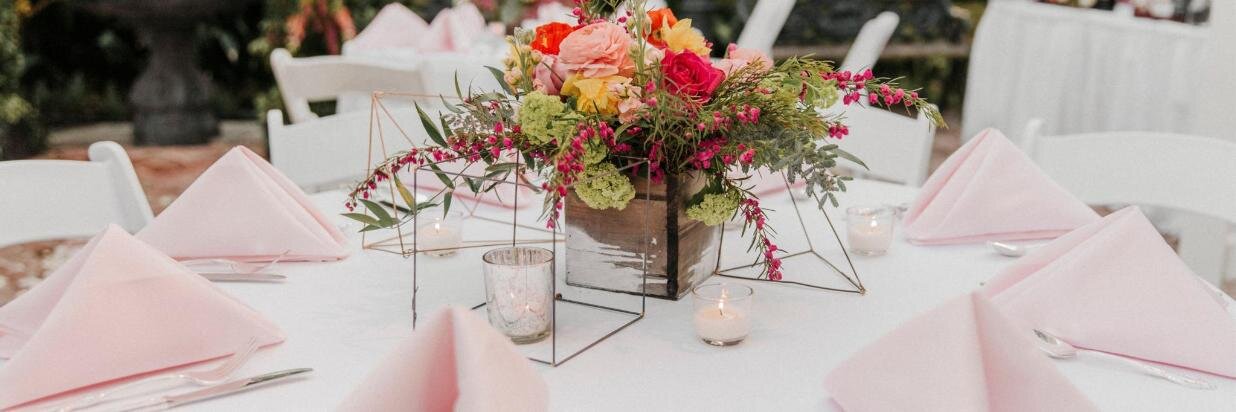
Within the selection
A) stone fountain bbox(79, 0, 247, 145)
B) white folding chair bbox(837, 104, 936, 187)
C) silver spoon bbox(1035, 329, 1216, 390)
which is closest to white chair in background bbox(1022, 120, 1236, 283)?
white folding chair bbox(837, 104, 936, 187)

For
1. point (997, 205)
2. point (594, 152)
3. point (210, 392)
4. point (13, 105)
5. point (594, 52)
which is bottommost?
point (13, 105)

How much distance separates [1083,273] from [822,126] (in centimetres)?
32

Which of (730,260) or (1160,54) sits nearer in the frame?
(730,260)

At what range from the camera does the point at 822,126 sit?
109cm

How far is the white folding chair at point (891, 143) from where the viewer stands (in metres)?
1.99

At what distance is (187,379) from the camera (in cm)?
97

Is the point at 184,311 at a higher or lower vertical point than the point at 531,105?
lower

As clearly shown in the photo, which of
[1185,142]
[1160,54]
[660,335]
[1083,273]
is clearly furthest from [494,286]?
[1160,54]

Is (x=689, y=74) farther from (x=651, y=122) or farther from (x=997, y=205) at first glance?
(x=997, y=205)

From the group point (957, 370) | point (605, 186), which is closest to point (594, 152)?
point (605, 186)

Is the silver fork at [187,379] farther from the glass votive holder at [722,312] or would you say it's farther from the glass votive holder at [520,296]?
the glass votive holder at [722,312]

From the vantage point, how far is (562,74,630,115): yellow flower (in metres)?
1.05

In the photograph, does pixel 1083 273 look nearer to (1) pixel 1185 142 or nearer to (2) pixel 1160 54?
(1) pixel 1185 142

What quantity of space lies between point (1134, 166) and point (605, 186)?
45.6 inches
